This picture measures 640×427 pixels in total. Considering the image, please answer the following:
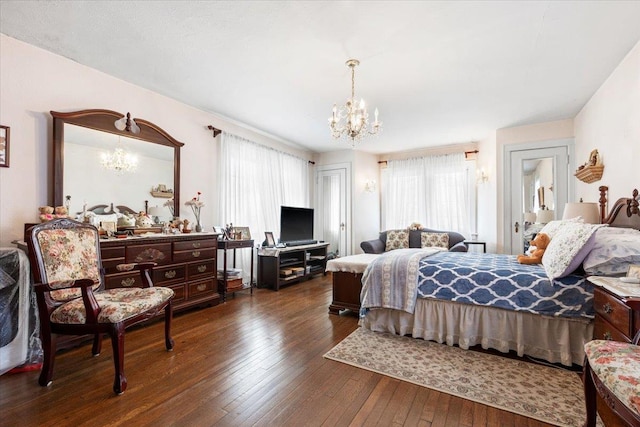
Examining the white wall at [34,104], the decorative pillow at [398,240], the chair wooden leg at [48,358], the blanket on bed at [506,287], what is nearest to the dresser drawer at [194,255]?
the white wall at [34,104]

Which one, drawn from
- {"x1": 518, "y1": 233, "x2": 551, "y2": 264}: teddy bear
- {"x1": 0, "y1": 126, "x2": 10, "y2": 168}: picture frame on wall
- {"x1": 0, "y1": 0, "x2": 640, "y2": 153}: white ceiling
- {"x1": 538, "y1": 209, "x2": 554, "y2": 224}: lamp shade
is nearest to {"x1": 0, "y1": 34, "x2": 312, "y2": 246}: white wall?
{"x1": 0, "y1": 126, "x2": 10, "y2": 168}: picture frame on wall

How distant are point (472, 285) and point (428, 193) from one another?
3.88 meters

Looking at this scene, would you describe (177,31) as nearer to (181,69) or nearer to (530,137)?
(181,69)

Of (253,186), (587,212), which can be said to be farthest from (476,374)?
(253,186)

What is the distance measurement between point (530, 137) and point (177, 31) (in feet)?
16.7

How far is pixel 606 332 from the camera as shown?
1.72 m

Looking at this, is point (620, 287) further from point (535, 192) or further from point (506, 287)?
point (535, 192)

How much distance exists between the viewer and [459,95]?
355 cm

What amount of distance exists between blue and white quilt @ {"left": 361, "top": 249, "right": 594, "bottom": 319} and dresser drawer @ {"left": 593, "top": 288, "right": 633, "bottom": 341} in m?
0.21

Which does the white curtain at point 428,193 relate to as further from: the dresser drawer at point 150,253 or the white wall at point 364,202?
A: the dresser drawer at point 150,253

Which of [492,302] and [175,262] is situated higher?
[175,262]

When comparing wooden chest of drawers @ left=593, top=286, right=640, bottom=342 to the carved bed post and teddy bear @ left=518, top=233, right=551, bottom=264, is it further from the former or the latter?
the carved bed post

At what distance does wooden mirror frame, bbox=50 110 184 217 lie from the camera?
2680mm

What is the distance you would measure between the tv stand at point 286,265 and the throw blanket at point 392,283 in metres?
2.07
